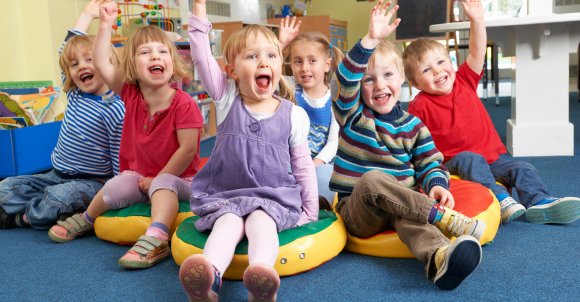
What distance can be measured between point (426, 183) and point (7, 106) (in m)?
1.97

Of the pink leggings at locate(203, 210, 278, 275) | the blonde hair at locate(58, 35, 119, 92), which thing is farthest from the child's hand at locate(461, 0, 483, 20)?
the blonde hair at locate(58, 35, 119, 92)

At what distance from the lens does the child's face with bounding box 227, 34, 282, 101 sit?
1.51 meters

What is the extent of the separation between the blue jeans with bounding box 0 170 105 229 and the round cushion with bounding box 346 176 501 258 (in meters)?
0.97

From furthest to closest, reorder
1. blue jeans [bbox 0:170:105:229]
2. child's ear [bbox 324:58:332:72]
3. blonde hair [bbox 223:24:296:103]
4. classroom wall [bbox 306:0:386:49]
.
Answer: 1. classroom wall [bbox 306:0:386:49]
2. child's ear [bbox 324:58:332:72]
3. blue jeans [bbox 0:170:105:229]
4. blonde hair [bbox 223:24:296:103]

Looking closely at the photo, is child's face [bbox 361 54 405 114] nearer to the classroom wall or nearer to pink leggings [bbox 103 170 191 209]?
pink leggings [bbox 103 170 191 209]

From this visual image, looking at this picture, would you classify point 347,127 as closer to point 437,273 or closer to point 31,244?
point 437,273

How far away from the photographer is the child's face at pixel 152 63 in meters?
1.88

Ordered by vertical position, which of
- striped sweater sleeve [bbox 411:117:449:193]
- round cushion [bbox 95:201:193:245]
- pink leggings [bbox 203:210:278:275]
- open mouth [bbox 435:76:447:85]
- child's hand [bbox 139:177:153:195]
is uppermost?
open mouth [bbox 435:76:447:85]

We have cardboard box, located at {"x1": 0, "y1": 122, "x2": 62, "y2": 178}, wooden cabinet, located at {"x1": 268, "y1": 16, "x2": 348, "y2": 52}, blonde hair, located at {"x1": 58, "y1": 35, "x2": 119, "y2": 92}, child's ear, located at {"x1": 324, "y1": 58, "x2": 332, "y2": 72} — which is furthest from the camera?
wooden cabinet, located at {"x1": 268, "y1": 16, "x2": 348, "y2": 52}

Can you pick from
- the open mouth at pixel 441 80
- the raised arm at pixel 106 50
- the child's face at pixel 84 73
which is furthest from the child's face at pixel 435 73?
the child's face at pixel 84 73

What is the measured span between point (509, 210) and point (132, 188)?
1.16m

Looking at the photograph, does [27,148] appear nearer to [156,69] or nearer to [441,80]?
[156,69]

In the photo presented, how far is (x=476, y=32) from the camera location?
2068 millimetres

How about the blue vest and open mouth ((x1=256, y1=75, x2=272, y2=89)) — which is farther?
the blue vest
